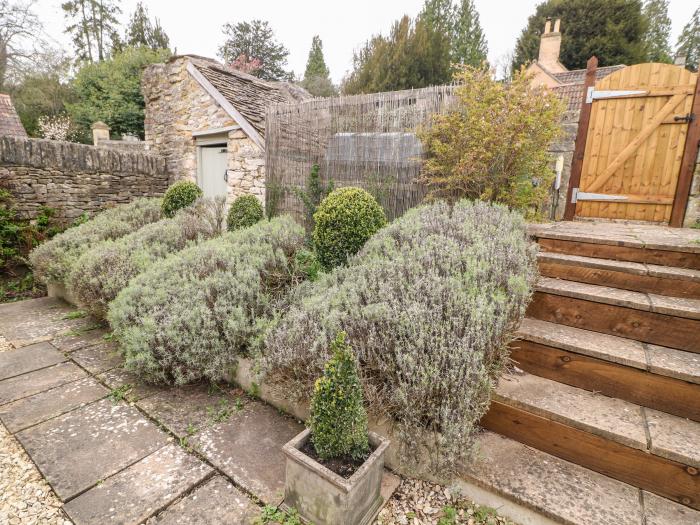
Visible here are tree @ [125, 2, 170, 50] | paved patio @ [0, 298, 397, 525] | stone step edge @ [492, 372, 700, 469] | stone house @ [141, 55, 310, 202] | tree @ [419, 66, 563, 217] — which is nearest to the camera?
stone step edge @ [492, 372, 700, 469]

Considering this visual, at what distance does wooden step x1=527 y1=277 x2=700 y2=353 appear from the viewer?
2.30m

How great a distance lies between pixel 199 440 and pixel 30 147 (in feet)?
21.6

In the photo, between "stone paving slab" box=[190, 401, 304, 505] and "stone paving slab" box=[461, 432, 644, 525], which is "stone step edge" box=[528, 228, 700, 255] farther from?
"stone paving slab" box=[190, 401, 304, 505]

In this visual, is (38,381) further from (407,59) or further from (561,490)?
(407,59)

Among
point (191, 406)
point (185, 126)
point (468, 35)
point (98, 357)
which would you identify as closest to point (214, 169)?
point (185, 126)

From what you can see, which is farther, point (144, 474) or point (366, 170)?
point (366, 170)

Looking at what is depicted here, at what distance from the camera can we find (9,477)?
197 cm

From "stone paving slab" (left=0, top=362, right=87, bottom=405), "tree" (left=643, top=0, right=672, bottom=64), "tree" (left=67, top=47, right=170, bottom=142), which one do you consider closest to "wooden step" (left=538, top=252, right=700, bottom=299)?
"stone paving slab" (left=0, top=362, right=87, bottom=405)

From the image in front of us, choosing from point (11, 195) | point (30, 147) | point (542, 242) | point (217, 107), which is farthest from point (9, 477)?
point (217, 107)

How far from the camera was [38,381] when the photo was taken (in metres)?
2.90

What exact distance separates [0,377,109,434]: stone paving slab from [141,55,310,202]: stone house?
4.98 meters

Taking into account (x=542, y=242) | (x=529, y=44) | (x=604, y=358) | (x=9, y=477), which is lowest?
(x=9, y=477)

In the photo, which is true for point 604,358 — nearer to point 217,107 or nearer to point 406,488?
point 406,488

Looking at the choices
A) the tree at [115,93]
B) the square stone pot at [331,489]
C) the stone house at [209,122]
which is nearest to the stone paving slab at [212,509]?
the square stone pot at [331,489]
